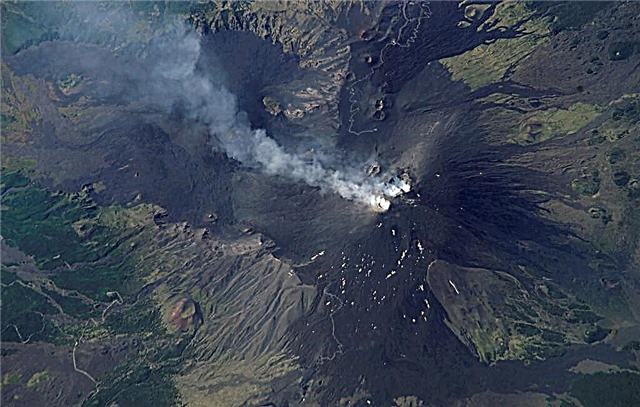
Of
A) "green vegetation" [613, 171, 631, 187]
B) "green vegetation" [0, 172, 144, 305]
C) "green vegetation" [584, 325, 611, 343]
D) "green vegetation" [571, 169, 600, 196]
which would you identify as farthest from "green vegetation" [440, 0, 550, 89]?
"green vegetation" [0, 172, 144, 305]

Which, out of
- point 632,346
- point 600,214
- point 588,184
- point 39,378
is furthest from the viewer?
point 588,184

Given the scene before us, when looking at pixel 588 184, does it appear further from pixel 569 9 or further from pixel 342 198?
pixel 342 198

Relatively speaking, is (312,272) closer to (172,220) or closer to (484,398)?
(172,220)

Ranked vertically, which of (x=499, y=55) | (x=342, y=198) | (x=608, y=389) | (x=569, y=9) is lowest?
(x=608, y=389)

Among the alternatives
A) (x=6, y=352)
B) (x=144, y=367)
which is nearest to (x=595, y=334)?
(x=144, y=367)

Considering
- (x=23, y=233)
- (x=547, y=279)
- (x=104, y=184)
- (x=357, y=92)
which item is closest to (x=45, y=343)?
(x=23, y=233)

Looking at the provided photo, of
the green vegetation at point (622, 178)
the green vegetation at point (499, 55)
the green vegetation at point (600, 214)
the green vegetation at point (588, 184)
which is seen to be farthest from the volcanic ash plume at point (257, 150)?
the green vegetation at point (622, 178)
